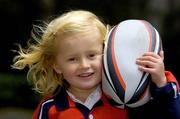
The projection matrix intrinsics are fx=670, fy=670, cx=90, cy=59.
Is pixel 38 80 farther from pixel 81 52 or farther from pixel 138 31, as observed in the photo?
pixel 138 31

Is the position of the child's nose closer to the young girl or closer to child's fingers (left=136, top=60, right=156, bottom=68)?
the young girl

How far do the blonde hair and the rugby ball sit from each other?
0.71 ft

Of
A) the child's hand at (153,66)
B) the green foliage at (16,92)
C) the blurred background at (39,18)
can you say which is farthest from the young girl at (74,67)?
the green foliage at (16,92)

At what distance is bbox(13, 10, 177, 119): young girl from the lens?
14.3 feet

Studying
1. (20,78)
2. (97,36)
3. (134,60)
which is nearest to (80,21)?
(97,36)

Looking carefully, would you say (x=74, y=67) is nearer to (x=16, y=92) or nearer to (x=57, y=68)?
(x=57, y=68)

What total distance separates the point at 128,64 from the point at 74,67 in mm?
393

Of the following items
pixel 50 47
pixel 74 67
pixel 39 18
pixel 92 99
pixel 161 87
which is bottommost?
pixel 39 18

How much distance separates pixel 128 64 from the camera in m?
4.23

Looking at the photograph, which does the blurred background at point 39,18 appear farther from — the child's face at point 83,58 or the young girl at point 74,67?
the child's face at point 83,58

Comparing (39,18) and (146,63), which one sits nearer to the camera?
(146,63)

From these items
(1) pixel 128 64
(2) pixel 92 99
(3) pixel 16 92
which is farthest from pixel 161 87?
(3) pixel 16 92

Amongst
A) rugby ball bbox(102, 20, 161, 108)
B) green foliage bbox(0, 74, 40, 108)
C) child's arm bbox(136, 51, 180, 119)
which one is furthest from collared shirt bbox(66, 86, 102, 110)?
green foliage bbox(0, 74, 40, 108)

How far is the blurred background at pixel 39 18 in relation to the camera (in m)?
10.6
